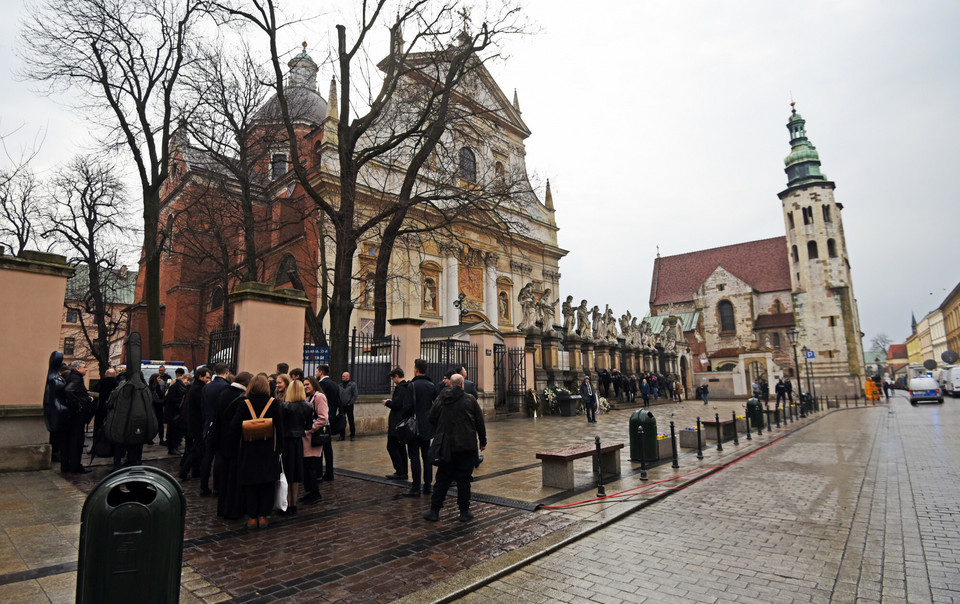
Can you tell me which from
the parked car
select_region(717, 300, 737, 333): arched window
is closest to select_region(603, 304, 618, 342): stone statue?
the parked car

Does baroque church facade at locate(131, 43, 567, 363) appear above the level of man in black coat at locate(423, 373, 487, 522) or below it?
above

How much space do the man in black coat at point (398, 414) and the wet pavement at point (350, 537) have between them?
1.04 ft

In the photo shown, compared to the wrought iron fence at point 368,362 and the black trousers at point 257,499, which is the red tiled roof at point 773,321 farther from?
the black trousers at point 257,499

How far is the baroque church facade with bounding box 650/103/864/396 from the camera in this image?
48500 mm

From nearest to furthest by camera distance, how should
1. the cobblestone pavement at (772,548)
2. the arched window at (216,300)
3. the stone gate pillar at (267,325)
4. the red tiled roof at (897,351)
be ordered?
the cobblestone pavement at (772,548)
the stone gate pillar at (267,325)
the arched window at (216,300)
the red tiled roof at (897,351)

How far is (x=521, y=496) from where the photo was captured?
6.63 m

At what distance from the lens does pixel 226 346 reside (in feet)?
38.4

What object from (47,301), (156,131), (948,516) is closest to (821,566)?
(948,516)

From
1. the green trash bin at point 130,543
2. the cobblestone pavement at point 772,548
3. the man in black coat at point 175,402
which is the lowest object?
the cobblestone pavement at point 772,548

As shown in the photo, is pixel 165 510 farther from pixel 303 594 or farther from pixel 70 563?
pixel 70 563

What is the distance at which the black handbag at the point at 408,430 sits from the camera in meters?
6.95

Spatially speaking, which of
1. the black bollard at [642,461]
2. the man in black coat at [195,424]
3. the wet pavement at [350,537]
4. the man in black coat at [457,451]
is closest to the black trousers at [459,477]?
the man in black coat at [457,451]

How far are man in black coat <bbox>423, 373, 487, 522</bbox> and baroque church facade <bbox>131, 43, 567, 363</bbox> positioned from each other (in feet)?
56.3

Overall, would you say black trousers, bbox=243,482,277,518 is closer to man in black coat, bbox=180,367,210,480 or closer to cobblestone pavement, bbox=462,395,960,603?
Answer: man in black coat, bbox=180,367,210,480
